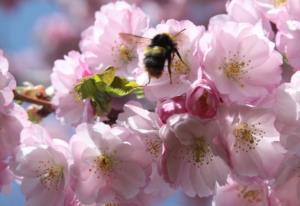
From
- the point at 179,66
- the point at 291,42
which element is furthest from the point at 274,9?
the point at 179,66

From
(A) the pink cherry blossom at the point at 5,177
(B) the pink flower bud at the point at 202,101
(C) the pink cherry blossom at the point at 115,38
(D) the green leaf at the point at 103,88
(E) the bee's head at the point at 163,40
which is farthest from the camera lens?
(C) the pink cherry blossom at the point at 115,38

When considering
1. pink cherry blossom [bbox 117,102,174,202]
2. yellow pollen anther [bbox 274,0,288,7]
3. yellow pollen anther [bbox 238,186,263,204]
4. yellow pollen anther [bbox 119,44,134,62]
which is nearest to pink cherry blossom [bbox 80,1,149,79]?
yellow pollen anther [bbox 119,44,134,62]

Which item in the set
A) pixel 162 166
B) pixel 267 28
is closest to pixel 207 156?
pixel 162 166

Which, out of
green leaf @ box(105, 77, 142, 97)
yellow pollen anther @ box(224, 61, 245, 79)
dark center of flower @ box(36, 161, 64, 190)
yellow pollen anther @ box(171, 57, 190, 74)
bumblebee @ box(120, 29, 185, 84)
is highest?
bumblebee @ box(120, 29, 185, 84)

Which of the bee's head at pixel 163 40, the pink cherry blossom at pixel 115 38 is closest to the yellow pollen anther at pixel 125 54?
the pink cherry blossom at pixel 115 38

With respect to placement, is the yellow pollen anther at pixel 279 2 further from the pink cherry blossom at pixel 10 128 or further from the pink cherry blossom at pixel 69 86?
the pink cherry blossom at pixel 10 128

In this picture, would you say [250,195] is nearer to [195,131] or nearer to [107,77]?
[195,131]

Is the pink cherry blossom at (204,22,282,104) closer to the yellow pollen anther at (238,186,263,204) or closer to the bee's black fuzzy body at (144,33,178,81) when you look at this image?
the bee's black fuzzy body at (144,33,178,81)
